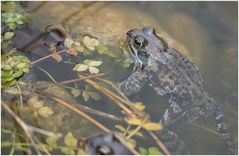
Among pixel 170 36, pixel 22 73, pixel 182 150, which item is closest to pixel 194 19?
pixel 170 36

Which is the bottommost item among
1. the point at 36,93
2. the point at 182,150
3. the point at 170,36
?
the point at 182,150

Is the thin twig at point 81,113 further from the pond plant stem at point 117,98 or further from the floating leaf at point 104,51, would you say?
the floating leaf at point 104,51

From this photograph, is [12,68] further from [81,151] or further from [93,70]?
[81,151]

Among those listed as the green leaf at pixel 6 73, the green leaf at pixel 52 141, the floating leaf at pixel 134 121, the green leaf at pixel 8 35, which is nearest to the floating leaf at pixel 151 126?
the floating leaf at pixel 134 121

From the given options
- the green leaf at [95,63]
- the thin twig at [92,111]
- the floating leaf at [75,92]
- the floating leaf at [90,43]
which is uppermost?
the floating leaf at [90,43]

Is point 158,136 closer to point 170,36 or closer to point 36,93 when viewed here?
point 36,93

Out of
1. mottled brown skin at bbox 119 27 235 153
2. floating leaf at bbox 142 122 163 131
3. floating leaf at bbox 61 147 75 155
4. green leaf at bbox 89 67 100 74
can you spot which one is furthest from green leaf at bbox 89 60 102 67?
floating leaf at bbox 61 147 75 155

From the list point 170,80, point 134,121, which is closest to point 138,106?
point 134,121
